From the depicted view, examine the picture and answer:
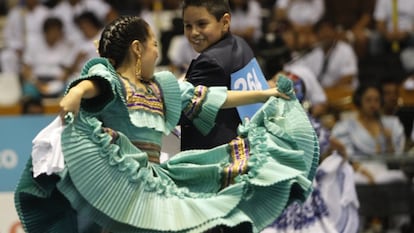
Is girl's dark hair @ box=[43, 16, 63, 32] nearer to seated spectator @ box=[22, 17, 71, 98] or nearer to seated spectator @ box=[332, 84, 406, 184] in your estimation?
seated spectator @ box=[22, 17, 71, 98]

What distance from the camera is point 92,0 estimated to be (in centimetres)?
1145

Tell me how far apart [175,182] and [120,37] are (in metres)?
0.64

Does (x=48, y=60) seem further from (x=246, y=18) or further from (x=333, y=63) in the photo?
(x=333, y=63)

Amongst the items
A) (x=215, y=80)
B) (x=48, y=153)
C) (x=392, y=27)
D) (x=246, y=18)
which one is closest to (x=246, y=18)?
(x=246, y=18)

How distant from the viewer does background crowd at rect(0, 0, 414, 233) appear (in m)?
9.94

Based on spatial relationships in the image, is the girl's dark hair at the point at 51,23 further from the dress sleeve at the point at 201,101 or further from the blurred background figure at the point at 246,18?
the dress sleeve at the point at 201,101

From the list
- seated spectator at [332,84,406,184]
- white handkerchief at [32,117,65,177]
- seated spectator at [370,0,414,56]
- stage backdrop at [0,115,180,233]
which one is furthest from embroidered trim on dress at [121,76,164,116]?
seated spectator at [370,0,414,56]

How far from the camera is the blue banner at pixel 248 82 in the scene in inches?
223

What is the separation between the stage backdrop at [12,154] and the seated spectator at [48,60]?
206 cm

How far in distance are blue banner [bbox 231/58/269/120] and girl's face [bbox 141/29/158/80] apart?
0.66 meters

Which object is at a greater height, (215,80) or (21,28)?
(215,80)

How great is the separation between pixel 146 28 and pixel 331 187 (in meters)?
2.65

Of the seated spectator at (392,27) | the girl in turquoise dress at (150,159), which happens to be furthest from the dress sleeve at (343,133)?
the girl in turquoise dress at (150,159)

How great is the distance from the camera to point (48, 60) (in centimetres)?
1088
